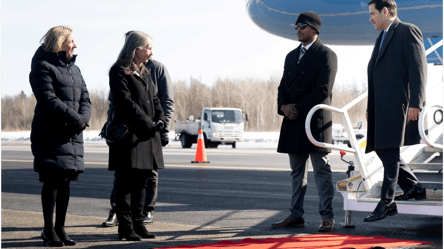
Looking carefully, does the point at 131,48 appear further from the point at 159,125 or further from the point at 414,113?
the point at 414,113

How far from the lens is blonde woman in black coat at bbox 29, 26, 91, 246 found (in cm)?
434

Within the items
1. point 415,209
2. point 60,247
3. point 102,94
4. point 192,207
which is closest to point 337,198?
point 192,207

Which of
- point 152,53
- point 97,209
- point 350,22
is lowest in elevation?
point 97,209

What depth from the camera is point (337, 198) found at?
7.87 m

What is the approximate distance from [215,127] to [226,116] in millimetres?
1280

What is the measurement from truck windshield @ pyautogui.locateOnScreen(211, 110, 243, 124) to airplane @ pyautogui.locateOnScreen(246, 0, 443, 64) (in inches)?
652

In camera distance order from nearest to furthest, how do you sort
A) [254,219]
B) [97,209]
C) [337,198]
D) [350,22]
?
[254,219]
[97,209]
[337,198]
[350,22]

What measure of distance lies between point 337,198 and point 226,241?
3848 millimetres

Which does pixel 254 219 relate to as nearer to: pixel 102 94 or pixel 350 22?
pixel 350 22

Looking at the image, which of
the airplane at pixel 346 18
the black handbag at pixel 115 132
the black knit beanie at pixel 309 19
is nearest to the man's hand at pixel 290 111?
the black knit beanie at pixel 309 19

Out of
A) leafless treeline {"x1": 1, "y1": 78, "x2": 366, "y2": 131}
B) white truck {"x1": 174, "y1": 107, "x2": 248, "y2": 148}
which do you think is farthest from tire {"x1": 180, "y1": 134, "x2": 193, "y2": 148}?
leafless treeline {"x1": 1, "y1": 78, "x2": 366, "y2": 131}

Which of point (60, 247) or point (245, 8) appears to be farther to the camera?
point (245, 8)

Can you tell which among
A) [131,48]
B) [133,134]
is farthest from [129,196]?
[131,48]

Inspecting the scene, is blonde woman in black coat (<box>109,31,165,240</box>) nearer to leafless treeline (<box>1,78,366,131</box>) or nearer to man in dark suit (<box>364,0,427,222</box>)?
man in dark suit (<box>364,0,427,222</box>)
